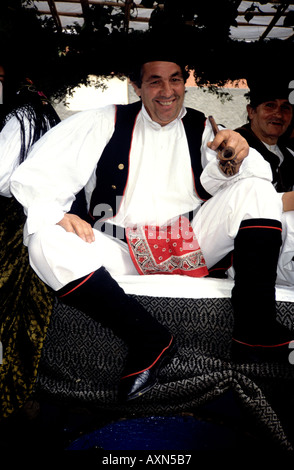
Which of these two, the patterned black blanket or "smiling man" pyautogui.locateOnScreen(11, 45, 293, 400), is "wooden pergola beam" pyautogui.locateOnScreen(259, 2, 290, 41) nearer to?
"smiling man" pyautogui.locateOnScreen(11, 45, 293, 400)

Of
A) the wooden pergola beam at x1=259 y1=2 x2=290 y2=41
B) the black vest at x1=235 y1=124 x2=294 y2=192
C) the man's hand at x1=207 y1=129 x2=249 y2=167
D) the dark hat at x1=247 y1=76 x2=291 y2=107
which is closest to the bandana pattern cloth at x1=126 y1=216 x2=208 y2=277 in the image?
the man's hand at x1=207 y1=129 x2=249 y2=167

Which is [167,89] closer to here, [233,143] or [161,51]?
[161,51]

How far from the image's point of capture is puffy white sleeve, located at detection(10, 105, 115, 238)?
1.38 m

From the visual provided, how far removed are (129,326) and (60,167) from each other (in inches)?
29.6

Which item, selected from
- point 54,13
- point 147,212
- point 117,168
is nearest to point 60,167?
point 117,168

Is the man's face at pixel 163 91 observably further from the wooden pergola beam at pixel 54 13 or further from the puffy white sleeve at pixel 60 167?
the wooden pergola beam at pixel 54 13

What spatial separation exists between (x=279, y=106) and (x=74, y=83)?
63.5 inches

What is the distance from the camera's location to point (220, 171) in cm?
147

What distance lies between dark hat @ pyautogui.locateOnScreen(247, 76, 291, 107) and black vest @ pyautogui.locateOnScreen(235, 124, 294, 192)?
0.23 m

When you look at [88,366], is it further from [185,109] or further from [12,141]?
[185,109]

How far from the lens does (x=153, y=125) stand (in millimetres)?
1727

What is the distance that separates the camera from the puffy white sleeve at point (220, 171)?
1.40 meters

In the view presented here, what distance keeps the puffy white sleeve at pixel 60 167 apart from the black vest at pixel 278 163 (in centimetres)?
89

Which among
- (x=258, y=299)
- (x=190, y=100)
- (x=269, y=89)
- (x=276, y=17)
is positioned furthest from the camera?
(x=190, y=100)
